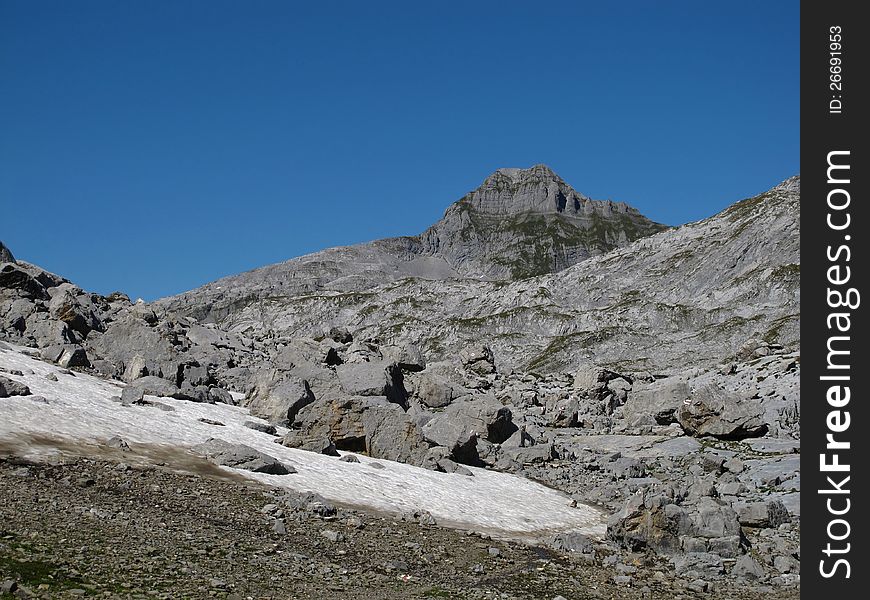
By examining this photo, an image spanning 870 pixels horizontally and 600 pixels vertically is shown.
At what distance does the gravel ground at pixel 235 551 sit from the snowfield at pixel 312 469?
8.72 ft

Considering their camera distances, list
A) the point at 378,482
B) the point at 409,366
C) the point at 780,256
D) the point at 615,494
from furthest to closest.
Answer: the point at 780,256, the point at 409,366, the point at 615,494, the point at 378,482

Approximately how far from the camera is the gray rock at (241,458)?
95.0 feet

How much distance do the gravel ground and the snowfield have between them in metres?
2.66

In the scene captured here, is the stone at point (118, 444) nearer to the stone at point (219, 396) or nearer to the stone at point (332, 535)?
the stone at point (332, 535)

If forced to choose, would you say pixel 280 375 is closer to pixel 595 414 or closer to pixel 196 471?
pixel 196 471

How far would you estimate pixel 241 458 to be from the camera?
96.0ft

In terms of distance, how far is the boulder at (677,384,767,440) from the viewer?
47.6 metres

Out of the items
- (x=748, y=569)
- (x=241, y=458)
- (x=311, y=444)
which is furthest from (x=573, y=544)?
(x=311, y=444)

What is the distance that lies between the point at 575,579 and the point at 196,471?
14660mm

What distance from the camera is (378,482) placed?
31.5 meters

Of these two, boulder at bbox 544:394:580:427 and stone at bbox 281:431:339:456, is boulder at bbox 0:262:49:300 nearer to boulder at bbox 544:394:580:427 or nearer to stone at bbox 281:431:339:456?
stone at bbox 281:431:339:456

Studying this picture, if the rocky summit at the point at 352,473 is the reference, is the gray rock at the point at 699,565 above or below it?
below

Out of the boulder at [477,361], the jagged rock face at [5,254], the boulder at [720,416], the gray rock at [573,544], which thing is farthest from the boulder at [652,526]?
the boulder at [477,361]
